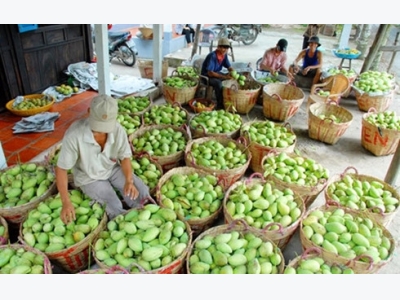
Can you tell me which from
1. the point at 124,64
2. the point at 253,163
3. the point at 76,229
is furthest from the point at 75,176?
the point at 124,64

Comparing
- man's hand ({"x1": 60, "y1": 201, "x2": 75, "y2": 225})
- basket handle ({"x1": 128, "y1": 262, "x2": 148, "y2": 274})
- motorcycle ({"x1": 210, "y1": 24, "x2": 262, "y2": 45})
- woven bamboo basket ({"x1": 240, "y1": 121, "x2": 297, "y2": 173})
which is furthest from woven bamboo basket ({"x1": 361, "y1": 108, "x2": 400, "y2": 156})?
motorcycle ({"x1": 210, "y1": 24, "x2": 262, "y2": 45})

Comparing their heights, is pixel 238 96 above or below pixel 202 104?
above

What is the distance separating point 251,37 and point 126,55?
6329 mm

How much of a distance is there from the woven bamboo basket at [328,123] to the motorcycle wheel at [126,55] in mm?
5378

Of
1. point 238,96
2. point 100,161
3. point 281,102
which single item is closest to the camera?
point 100,161

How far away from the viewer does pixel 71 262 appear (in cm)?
220

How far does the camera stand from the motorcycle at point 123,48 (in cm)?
813

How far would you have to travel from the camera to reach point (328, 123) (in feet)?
14.0

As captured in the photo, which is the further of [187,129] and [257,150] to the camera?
[187,129]

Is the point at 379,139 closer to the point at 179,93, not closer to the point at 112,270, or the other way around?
the point at 179,93

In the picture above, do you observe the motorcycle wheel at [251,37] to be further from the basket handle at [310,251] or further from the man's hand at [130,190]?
the basket handle at [310,251]

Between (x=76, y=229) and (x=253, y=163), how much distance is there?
7.21ft

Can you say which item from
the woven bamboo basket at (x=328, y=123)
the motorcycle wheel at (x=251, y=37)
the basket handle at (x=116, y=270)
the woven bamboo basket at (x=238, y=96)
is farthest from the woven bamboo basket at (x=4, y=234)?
the motorcycle wheel at (x=251, y=37)

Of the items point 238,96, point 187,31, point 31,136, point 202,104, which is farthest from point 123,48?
point 31,136
